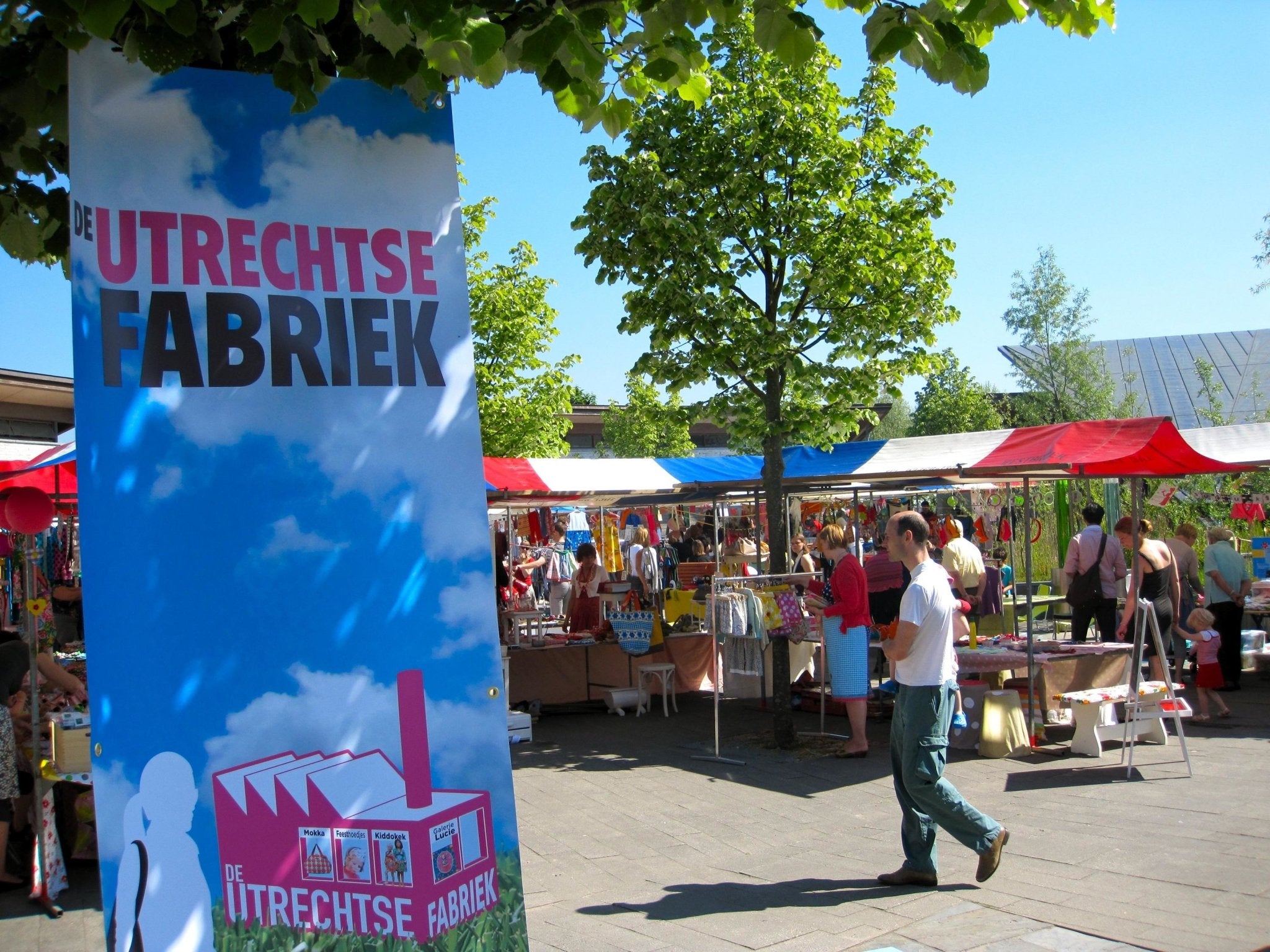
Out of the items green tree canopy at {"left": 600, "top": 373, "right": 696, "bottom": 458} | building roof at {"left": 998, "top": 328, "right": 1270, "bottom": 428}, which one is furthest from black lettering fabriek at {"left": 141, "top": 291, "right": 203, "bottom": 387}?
building roof at {"left": 998, "top": 328, "right": 1270, "bottom": 428}

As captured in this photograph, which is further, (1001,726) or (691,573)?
(691,573)

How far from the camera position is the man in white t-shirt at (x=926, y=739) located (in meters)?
4.98

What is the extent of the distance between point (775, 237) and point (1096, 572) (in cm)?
478

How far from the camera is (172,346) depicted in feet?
6.94

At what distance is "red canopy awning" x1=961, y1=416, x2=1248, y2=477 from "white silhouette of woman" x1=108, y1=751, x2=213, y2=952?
7040mm

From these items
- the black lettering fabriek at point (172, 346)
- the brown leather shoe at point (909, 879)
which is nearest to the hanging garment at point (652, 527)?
the brown leather shoe at point (909, 879)

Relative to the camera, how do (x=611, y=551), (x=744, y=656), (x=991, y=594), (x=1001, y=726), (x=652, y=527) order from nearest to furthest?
(x=1001, y=726) → (x=744, y=656) → (x=991, y=594) → (x=611, y=551) → (x=652, y=527)

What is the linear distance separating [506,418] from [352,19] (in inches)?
747

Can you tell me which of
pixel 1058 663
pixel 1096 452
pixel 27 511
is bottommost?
pixel 1058 663

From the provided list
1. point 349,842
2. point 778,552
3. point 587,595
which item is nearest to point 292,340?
point 349,842

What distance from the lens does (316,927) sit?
2.14 meters

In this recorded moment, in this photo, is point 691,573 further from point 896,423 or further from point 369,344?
point 896,423

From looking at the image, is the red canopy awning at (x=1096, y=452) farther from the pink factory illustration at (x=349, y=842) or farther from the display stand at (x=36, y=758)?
the pink factory illustration at (x=349, y=842)

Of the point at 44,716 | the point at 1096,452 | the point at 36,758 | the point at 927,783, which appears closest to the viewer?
the point at 927,783
